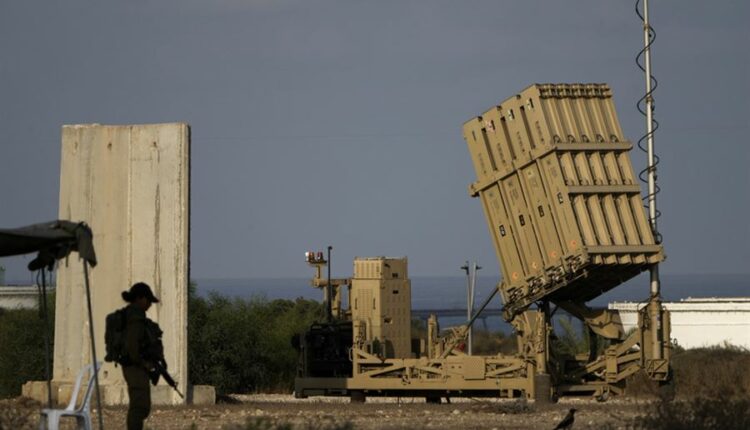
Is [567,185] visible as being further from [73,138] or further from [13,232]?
[13,232]

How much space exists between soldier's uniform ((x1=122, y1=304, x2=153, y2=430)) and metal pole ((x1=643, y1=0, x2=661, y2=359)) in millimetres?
12905

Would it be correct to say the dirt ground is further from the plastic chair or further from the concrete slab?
the plastic chair

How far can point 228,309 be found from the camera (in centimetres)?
3919

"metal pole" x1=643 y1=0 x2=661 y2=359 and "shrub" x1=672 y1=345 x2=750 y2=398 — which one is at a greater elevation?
"metal pole" x1=643 y1=0 x2=661 y2=359

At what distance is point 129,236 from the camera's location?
22.5 meters

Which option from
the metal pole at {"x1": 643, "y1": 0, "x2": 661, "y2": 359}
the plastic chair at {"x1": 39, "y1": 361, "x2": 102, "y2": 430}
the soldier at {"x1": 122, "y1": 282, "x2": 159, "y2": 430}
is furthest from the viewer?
the metal pole at {"x1": 643, "y1": 0, "x2": 661, "y2": 359}

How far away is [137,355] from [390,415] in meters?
7.25

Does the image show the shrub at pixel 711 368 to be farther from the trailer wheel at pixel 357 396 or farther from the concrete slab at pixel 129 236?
the concrete slab at pixel 129 236

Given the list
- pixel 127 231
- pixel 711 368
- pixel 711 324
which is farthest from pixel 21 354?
pixel 711 324

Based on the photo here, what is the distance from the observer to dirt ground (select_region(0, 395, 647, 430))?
61.4 feet

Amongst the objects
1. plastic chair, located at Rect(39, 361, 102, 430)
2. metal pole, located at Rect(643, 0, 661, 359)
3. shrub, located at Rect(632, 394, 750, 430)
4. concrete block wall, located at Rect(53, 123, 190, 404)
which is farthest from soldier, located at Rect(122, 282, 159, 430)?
metal pole, located at Rect(643, 0, 661, 359)

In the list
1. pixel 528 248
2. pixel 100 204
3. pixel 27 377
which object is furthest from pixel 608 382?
pixel 27 377

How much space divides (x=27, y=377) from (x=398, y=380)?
34.5ft

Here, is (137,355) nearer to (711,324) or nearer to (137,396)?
(137,396)
